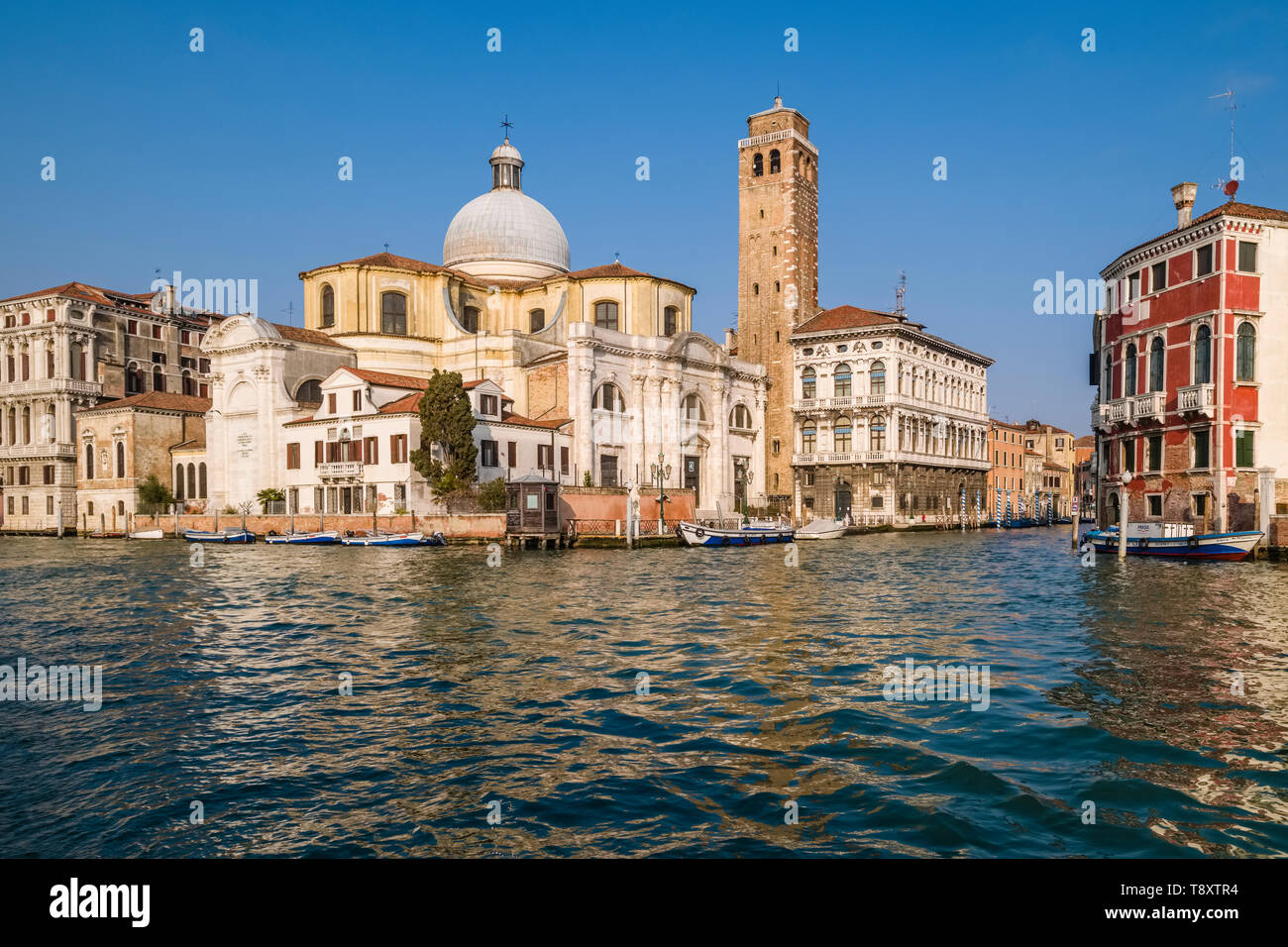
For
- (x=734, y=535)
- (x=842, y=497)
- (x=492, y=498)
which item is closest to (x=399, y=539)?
(x=492, y=498)

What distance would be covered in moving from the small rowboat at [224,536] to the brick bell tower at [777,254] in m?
30.6

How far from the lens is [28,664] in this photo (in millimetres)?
11328

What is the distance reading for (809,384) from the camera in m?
54.9

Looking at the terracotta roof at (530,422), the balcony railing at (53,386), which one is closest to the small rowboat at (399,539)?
the terracotta roof at (530,422)

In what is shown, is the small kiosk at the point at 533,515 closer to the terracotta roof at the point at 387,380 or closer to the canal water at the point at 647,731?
the terracotta roof at the point at 387,380

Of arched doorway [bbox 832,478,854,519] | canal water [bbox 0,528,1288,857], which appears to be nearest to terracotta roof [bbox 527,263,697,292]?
arched doorway [bbox 832,478,854,519]

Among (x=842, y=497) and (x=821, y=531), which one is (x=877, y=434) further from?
(x=821, y=531)

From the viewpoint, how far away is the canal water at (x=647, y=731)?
5.74 metres

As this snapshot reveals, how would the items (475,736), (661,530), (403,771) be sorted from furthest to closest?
(661,530), (475,736), (403,771)

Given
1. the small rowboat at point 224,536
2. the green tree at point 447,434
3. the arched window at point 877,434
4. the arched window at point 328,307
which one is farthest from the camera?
the arched window at point 877,434

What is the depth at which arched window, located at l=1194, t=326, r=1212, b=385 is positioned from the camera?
87.9 feet
